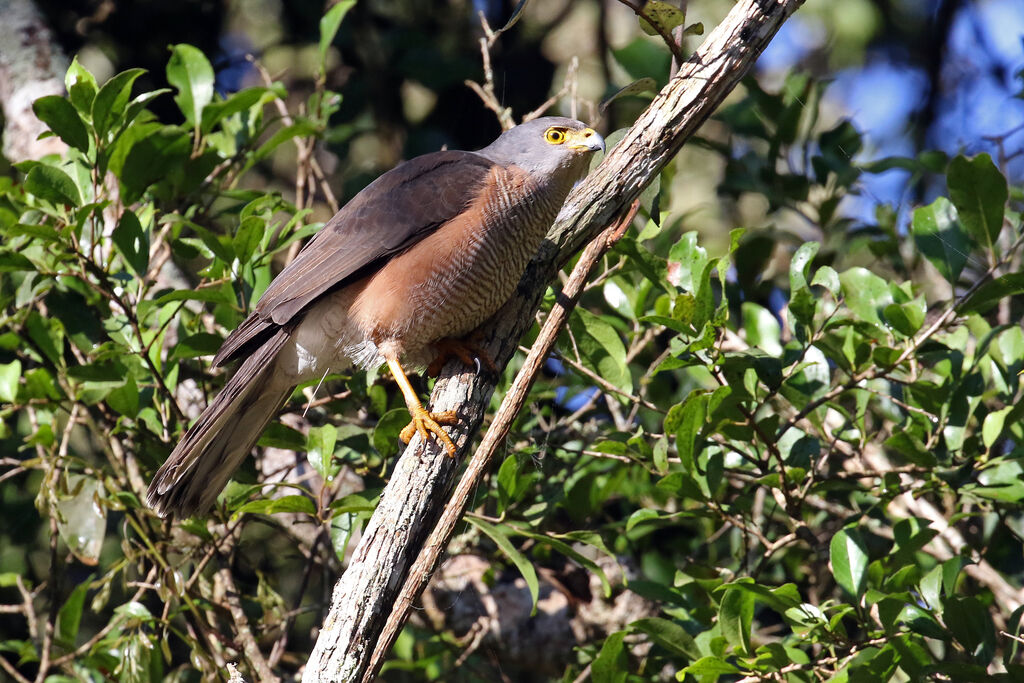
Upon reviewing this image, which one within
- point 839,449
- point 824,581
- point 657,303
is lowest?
point 824,581

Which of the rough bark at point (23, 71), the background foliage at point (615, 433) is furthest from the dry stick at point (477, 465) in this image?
the rough bark at point (23, 71)

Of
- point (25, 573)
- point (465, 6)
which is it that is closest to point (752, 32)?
point (465, 6)

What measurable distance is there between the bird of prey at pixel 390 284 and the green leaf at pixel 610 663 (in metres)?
1.03

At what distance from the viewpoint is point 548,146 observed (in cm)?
383

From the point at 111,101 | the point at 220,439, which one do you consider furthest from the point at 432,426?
the point at 111,101

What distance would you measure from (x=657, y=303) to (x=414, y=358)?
101 cm

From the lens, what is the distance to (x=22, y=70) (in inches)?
209

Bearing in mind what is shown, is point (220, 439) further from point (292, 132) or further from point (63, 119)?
point (292, 132)

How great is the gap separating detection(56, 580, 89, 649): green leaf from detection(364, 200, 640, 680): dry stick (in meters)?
1.79

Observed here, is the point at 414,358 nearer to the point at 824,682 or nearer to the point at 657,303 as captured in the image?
the point at 657,303

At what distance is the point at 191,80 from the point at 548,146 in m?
1.61

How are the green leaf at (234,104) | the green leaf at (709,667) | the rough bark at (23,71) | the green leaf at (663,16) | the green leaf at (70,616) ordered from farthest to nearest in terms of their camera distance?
the rough bark at (23,71) → the green leaf at (234,104) → the green leaf at (70,616) → the green leaf at (709,667) → the green leaf at (663,16)

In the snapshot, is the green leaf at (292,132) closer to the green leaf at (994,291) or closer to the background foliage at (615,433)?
the background foliage at (615,433)

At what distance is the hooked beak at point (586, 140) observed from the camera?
370 cm
